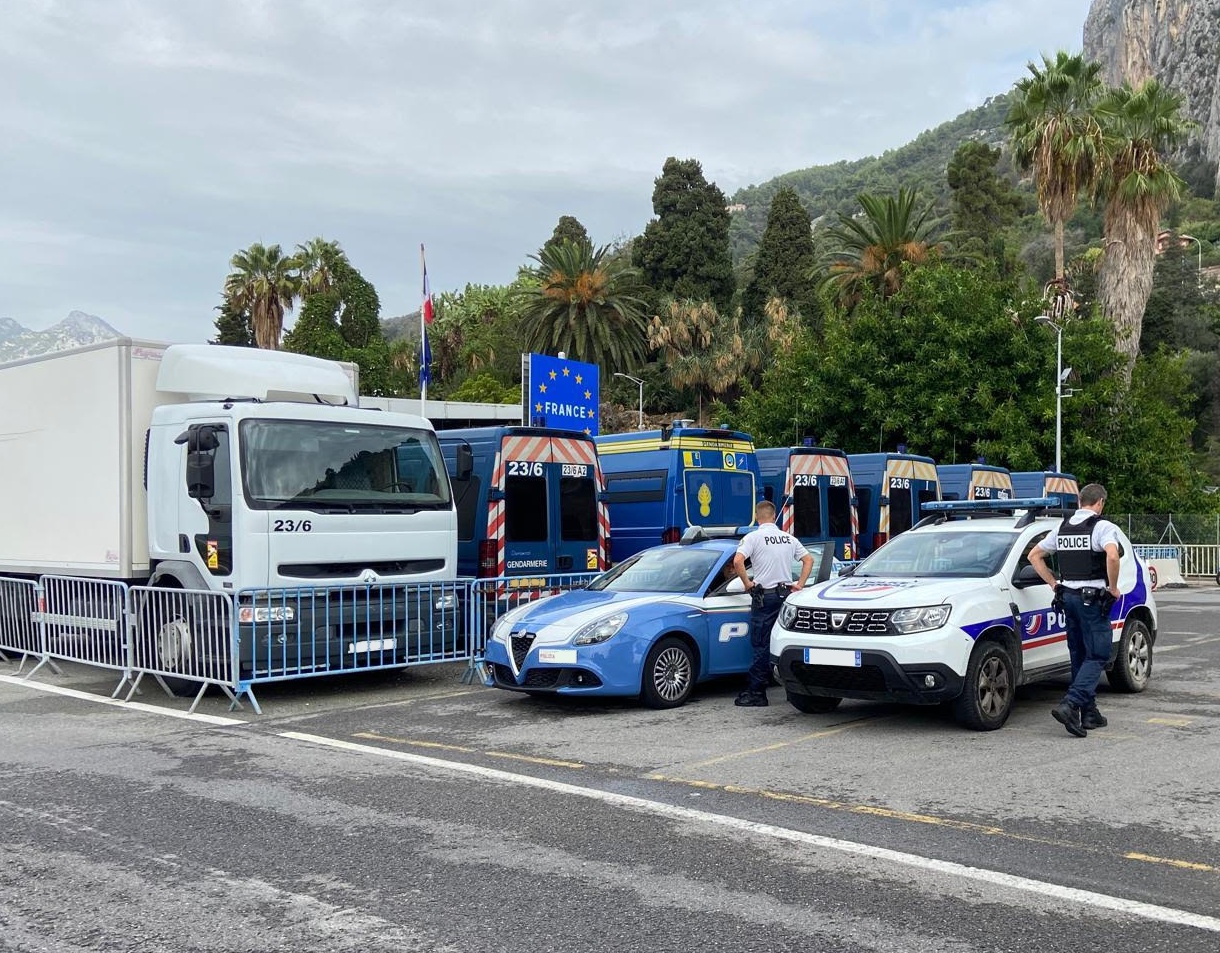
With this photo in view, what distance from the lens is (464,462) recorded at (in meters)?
12.3

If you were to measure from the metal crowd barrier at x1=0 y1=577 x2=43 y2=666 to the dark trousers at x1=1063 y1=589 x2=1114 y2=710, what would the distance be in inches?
406

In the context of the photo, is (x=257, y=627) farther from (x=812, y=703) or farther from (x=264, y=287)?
(x=264, y=287)

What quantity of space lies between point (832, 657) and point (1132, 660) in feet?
11.9

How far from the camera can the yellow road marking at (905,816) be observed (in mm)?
5609

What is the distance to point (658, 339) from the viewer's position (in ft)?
191

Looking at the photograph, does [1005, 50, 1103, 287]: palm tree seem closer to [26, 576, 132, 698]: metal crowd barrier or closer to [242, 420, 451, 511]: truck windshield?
[242, 420, 451, 511]: truck windshield

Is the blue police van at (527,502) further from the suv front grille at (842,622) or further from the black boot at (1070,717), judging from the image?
the black boot at (1070,717)

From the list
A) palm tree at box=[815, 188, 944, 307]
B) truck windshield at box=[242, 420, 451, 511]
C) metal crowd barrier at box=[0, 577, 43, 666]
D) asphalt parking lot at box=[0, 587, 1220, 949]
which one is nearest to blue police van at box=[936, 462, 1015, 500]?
asphalt parking lot at box=[0, 587, 1220, 949]

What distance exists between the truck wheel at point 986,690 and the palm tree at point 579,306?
148ft

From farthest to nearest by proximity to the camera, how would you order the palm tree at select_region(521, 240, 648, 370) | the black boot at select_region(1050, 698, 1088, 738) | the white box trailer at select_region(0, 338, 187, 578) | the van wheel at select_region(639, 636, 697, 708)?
the palm tree at select_region(521, 240, 648, 370)
the white box trailer at select_region(0, 338, 187, 578)
the van wheel at select_region(639, 636, 697, 708)
the black boot at select_region(1050, 698, 1088, 738)

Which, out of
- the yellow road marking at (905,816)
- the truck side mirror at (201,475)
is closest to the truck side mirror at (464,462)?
the truck side mirror at (201,475)

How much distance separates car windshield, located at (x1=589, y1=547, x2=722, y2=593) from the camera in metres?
10.6

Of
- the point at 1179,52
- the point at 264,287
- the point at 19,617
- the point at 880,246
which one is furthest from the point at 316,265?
the point at 1179,52

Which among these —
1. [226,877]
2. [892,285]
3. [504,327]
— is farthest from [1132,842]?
[504,327]
